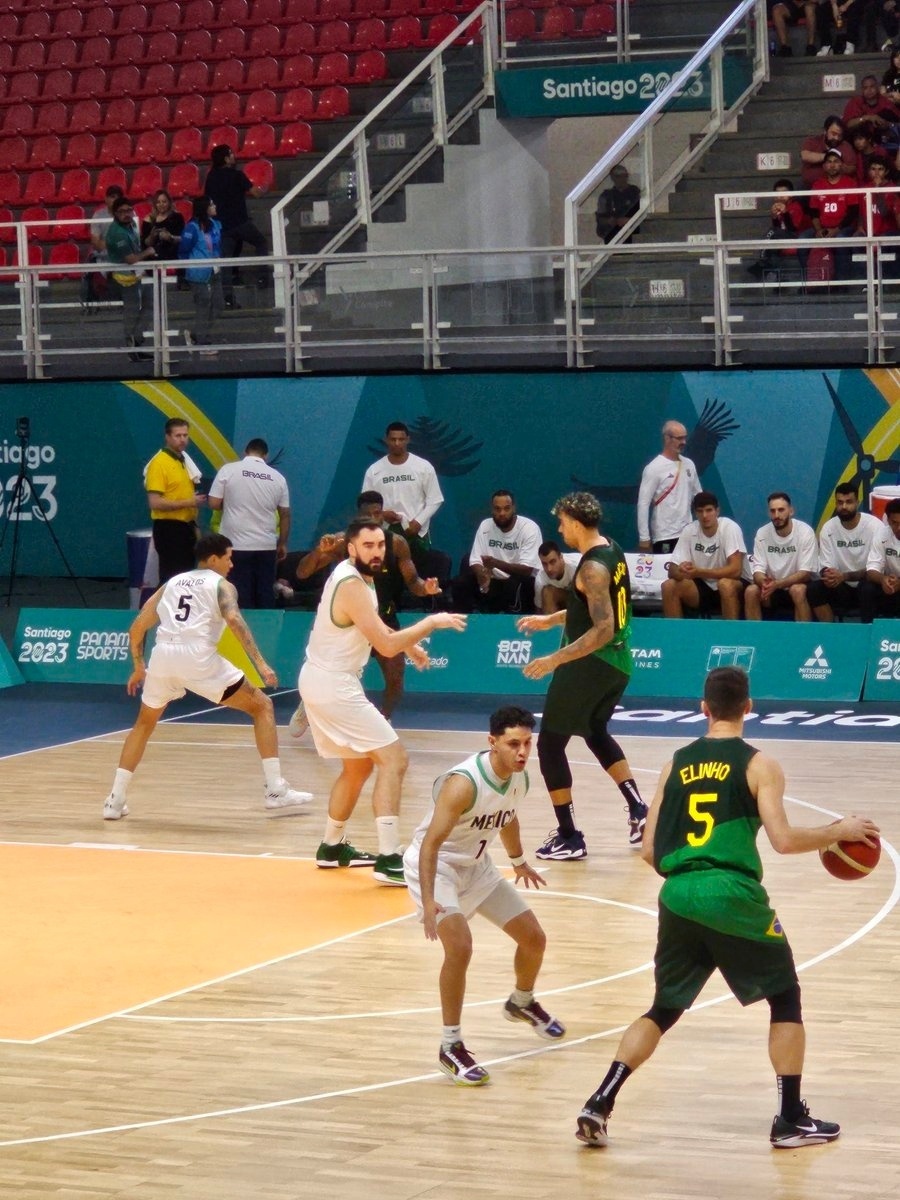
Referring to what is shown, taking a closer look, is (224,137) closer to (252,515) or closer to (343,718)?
(252,515)

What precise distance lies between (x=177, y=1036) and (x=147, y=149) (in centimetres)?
1889

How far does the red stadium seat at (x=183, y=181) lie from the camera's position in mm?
24984

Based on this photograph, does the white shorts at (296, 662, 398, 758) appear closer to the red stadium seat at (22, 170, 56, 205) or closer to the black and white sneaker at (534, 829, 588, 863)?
the black and white sneaker at (534, 829, 588, 863)

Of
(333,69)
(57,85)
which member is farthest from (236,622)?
(57,85)

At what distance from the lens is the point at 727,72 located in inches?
840

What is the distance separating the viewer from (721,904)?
272 inches

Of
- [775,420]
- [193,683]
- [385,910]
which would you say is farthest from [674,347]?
[385,910]

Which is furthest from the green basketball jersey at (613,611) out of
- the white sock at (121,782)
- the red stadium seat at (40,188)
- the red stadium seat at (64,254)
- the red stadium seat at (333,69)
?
the red stadium seat at (40,188)

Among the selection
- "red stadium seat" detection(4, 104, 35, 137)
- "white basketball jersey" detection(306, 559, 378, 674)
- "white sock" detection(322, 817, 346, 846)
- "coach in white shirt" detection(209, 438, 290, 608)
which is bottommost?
"white sock" detection(322, 817, 346, 846)

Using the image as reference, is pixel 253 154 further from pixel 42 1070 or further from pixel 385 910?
pixel 42 1070

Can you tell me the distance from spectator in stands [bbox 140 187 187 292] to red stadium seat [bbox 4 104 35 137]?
6.31 m

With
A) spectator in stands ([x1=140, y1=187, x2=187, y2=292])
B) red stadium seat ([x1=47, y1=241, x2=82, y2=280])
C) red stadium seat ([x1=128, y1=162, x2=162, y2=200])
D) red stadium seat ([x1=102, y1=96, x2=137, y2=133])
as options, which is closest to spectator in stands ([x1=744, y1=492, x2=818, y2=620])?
spectator in stands ([x1=140, y1=187, x2=187, y2=292])

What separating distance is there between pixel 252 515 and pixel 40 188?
848 cm

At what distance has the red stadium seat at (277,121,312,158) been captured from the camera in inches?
977
